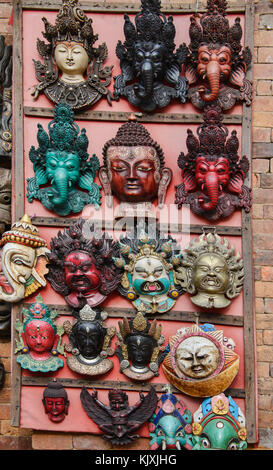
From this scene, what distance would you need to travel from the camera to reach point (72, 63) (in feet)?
11.8

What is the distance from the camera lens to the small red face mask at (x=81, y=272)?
133 inches

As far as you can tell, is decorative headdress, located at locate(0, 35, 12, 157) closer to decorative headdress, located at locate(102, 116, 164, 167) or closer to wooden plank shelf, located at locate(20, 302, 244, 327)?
decorative headdress, located at locate(102, 116, 164, 167)

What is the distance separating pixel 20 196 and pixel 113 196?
637 mm

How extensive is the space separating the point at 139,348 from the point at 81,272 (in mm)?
602

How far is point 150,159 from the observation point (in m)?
3.47

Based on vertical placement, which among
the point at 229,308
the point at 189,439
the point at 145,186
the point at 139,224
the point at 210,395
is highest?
the point at 145,186

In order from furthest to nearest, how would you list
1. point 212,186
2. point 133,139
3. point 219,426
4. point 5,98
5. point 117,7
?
point 5,98 → point 117,7 → point 133,139 → point 212,186 → point 219,426

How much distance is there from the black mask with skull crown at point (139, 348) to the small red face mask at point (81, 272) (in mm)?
320

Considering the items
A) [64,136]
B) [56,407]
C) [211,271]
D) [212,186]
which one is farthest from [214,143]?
[56,407]

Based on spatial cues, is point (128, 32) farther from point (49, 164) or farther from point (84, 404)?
point (84, 404)

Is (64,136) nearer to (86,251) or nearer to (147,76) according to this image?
(147,76)

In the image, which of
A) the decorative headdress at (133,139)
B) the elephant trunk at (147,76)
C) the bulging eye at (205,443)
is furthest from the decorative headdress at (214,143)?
the bulging eye at (205,443)

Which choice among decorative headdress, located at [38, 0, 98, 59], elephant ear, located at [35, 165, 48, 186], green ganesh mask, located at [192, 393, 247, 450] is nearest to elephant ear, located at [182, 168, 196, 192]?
elephant ear, located at [35, 165, 48, 186]

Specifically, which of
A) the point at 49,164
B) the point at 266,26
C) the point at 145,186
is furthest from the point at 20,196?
the point at 266,26
